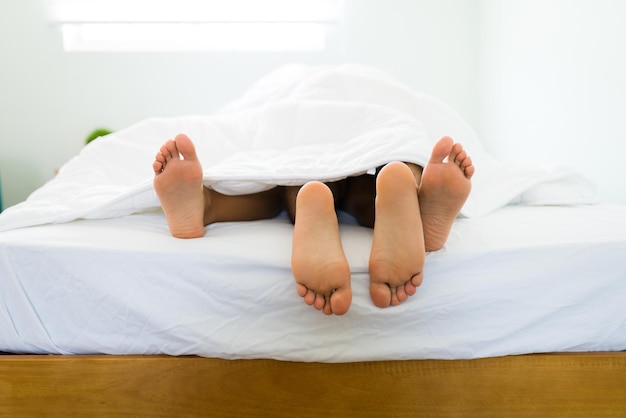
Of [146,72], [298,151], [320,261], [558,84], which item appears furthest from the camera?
[146,72]

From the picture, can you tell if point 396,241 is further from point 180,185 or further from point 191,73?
point 191,73

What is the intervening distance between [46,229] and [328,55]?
1798 millimetres

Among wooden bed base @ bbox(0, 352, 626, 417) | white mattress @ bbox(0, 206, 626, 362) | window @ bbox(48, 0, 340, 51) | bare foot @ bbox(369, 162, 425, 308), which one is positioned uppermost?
window @ bbox(48, 0, 340, 51)

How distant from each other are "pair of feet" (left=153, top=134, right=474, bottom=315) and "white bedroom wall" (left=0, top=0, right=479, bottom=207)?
1685 mm

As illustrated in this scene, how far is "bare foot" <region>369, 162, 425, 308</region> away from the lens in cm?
81

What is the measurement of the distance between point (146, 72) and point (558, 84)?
64.4 inches

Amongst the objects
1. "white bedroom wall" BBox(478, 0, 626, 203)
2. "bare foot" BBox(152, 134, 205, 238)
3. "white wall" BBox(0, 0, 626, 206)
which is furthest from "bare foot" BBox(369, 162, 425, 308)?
"white wall" BBox(0, 0, 626, 206)

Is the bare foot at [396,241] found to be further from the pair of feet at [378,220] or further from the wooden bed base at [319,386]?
the wooden bed base at [319,386]

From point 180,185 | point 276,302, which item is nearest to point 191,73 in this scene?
point 180,185

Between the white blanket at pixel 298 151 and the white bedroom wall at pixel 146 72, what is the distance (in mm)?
838

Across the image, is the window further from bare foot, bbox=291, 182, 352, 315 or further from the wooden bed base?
the wooden bed base

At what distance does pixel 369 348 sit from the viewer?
0.83 metres

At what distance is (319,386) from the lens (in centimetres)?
84

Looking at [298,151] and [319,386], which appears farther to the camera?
[298,151]
